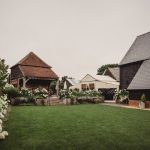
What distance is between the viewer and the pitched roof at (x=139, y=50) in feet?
100

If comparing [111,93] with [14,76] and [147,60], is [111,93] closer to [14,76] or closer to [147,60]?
[147,60]

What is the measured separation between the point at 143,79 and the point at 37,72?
16248mm

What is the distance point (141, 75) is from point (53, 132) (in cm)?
2053

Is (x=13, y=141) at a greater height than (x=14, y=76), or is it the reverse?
(x=14, y=76)

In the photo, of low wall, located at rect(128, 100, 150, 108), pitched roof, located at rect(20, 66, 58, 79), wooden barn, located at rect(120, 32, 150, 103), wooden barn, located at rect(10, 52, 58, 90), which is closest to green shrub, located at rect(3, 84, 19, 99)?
wooden barn, located at rect(10, 52, 58, 90)

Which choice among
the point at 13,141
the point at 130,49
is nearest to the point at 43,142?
the point at 13,141

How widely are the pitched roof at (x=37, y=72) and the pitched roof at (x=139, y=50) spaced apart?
11.5 m

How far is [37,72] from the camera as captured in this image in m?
35.0

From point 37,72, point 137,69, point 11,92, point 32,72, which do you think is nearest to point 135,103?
point 137,69

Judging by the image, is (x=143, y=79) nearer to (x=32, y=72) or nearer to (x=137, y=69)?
(x=137, y=69)

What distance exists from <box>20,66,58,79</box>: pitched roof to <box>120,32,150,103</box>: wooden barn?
36.5ft

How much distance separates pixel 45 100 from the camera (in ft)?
87.2

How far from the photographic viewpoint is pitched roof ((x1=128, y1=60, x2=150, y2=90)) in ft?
83.1

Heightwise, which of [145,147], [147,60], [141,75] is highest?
[147,60]
